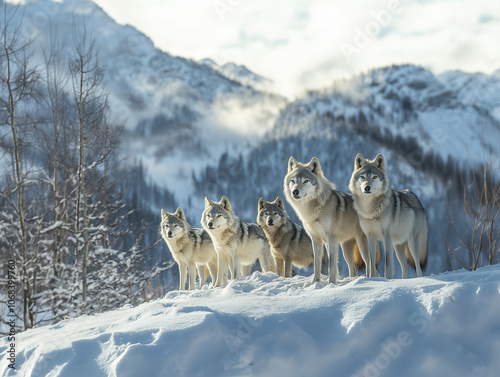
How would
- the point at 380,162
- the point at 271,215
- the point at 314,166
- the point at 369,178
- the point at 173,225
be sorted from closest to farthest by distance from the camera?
the point at 369,178 → the point at 380,162 → the point at 314,166 → the point at 271,215 → the point at 173,225

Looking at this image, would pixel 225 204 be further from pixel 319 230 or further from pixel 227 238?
pixel 319 230

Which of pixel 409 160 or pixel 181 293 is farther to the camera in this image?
pixel 409 160

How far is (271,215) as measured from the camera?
866 centimetres

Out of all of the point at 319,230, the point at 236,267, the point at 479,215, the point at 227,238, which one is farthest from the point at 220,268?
the point at 479,215

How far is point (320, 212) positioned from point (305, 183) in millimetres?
517

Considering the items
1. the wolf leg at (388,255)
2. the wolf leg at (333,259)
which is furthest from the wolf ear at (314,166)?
the wolf leg at (388,255)

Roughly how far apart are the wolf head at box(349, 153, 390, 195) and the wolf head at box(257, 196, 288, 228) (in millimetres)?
2095

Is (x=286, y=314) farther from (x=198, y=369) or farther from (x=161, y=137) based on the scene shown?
(x=161, y=137)

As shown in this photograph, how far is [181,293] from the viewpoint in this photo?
705cm

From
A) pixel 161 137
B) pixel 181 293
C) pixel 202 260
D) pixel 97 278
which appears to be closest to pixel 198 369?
pixel 181 293

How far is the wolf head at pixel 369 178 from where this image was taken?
6.66m

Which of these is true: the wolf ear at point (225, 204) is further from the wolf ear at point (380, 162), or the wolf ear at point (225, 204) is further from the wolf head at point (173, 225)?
the wolf ear at point (380, 162)

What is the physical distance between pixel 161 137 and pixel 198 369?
592ft

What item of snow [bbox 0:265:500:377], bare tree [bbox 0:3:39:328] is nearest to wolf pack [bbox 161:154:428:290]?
snow [bbox 0:265:500:377]
